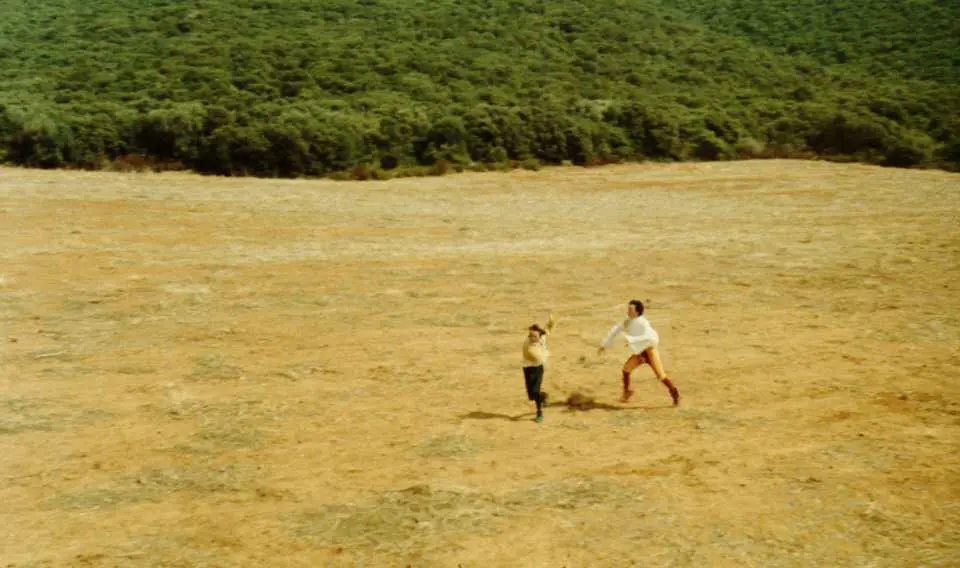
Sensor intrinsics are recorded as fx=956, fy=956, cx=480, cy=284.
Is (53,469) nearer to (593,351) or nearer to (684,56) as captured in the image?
(593,351)

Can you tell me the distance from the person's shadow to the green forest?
63.9ft

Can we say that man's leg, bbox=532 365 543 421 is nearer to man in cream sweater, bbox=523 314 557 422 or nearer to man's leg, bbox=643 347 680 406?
man in cream sweater, bbox=523 314 557 422

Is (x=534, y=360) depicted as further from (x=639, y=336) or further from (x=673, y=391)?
(x=673, y=391)

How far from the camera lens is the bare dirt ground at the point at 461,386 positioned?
29.2ft

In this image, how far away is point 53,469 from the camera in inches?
407

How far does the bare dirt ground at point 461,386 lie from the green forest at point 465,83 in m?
7.25

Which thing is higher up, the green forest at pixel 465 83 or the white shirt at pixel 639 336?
the green forest at pixel 465 83

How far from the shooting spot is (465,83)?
3875 centimetres

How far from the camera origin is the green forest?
104 ft

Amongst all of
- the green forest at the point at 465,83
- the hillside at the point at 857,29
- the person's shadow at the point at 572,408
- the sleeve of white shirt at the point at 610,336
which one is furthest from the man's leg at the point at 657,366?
the hillside at the point at 857,29

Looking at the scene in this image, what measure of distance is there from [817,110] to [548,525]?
32.3 metres

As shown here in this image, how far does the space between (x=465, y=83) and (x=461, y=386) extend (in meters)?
27.4

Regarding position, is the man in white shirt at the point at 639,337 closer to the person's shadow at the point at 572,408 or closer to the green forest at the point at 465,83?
the person's shadow at the point at 572,408

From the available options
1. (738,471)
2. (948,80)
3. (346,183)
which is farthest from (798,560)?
(948,80)
